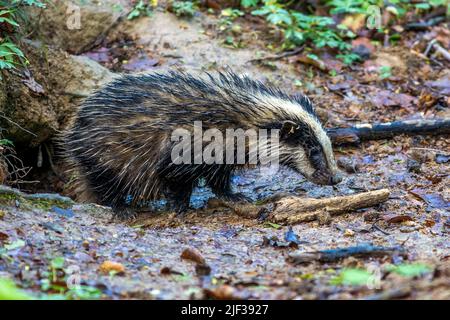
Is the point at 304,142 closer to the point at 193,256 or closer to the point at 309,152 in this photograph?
the point at 309,152

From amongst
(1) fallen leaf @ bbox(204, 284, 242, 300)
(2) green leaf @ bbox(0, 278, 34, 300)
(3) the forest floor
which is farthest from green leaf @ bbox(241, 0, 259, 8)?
(2) green leaf @ bbox(0, 278, 34, 300)

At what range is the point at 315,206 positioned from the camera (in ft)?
22.1

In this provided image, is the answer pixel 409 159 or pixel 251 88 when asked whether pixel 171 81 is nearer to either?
pixel 251 88

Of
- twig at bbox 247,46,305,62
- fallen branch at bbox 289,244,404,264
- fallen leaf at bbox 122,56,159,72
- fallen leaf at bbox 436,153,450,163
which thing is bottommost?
fallen leaf at bbox 436,153,450,163

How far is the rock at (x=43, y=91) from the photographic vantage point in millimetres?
7914

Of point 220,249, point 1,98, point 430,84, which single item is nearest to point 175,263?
point 220,249

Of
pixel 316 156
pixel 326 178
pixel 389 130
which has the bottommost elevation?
pixel 389 130

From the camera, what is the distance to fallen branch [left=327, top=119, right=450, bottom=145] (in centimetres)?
876

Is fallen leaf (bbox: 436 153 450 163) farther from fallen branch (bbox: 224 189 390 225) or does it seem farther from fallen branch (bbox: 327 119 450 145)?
fallen branch (bbox: 224 189 390 225)

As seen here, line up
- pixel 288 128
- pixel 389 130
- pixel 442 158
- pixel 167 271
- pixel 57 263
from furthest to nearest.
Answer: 1. pixel 389 130
2. pixel 442 158
3. pixel 288 128
4. pixel 167 271
5. pixel 57 263

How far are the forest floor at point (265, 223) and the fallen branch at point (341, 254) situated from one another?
4 centimetres

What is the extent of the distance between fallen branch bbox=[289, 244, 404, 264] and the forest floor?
0.04 m

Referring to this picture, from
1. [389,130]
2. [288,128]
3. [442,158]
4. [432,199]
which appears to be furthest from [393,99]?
[288,128]

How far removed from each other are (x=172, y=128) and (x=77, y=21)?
4233 mm
